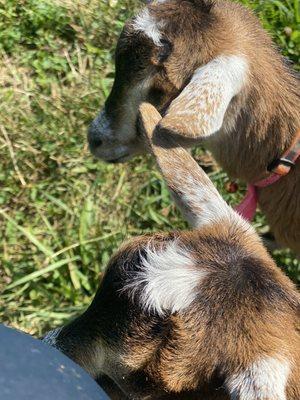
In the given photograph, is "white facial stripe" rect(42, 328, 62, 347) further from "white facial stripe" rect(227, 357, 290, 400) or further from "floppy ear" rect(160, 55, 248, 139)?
"floppy ear" rect(160, 55, 248, 139)

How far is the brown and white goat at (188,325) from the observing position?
277 centimetres

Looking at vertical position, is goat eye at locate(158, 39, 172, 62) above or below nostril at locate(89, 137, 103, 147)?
above

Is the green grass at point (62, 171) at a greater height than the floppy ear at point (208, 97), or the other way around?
the floppy ear at point (208, 97)

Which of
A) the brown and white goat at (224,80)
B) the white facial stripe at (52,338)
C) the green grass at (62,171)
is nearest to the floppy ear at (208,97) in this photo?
the brown and white goat at (224,80)

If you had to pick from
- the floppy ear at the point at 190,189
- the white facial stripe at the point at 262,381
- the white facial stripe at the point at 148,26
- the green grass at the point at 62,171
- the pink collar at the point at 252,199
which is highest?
the white facial stripe at the point at 148,26

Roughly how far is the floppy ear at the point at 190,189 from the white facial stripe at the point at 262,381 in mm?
632

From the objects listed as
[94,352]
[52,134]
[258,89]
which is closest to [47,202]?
[52,134]

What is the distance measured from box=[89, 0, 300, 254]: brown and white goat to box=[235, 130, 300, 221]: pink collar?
4 cm

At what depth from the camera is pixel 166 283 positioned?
280 cm

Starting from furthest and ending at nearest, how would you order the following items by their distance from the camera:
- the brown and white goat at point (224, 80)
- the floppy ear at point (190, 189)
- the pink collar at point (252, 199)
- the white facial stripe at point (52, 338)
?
1. the pink collar at point (252, 199)
2. the brown and white goat at point (224, 80)
3. the floppy ear at point (190, 189)
4. the white facial stripe at point (52, 338)

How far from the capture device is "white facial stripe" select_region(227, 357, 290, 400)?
259 cm

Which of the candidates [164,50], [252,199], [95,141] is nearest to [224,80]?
[164,50]

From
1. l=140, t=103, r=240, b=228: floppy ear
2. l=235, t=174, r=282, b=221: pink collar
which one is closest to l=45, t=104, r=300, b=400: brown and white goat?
l=140, t=103, r=240, b=228: floppy ear

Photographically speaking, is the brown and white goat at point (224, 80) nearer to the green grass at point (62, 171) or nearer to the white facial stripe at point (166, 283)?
the green grass at point (62, 171)
